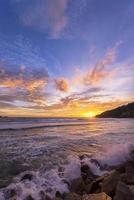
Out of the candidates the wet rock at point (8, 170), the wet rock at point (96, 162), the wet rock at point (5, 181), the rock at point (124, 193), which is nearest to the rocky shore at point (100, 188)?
the rock at point (124, 193)

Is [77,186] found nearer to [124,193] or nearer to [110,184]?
[110,184]

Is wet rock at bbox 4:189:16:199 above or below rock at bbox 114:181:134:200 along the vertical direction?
below

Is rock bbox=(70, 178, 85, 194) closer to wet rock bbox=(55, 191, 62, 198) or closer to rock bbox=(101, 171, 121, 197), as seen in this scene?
wet rock bbox=(55, 191, 62, 198)

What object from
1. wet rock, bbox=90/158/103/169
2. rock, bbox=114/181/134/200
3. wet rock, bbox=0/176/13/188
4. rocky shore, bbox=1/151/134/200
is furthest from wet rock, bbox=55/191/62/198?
wet rock, bbox=90/158/103/169

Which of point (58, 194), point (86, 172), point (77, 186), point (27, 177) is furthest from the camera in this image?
point (86, 172)

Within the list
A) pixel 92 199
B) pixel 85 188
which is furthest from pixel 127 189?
pixel 85 188

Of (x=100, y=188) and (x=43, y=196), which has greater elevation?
(x=100, y=188)

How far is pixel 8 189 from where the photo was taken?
26.1 feet

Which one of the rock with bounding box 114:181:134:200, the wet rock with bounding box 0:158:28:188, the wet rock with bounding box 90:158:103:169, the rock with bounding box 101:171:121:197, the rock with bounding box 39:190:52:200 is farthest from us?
the wet rock with bounding box 90:158:103:169

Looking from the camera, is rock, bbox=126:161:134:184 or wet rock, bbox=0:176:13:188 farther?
wet rock, bbox=0:176:13:188

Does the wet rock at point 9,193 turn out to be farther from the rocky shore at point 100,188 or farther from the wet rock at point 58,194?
the wet rock at point 58,194

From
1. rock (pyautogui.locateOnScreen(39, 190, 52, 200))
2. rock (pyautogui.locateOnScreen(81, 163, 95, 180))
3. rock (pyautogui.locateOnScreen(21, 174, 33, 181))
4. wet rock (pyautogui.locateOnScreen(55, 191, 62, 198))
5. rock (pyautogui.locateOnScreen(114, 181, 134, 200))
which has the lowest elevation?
wet rock (pyautogui.locateOnScreen(55, 191, 62, 198))

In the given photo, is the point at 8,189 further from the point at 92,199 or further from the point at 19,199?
the point at 92,199

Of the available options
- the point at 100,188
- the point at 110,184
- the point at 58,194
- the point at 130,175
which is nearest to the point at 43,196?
the point at 58,194
